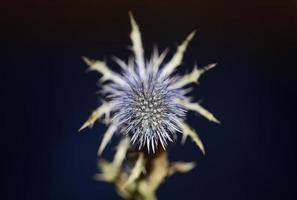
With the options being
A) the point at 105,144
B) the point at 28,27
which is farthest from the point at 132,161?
the point at 28,27

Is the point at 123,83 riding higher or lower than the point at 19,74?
lower

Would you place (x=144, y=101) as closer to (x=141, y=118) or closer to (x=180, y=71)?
(x=141, y=118)

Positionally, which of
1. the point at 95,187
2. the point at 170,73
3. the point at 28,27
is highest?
the point at 28,27

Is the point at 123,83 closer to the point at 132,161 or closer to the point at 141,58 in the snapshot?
the point at 141,58

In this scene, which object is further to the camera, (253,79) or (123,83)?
(253,79)
